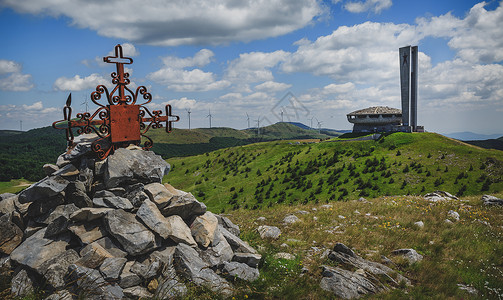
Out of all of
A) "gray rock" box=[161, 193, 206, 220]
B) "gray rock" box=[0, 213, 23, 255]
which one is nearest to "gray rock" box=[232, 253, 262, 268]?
"gray rock" box=[161, 193, 206, 220]

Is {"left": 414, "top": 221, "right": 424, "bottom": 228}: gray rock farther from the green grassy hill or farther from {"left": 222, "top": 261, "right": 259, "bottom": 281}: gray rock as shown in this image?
the green grassy hill

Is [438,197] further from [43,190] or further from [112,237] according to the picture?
[43,190]

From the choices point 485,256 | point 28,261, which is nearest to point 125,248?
point 28,261

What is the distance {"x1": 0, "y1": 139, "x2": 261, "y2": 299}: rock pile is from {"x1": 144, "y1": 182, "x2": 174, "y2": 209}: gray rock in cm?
4

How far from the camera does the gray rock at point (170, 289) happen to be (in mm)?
8227

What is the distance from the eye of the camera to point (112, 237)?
9.92m

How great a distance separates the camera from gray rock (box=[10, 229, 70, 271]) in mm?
9016

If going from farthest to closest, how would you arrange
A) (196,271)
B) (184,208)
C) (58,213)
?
1. (184,208)
2. (58,213)
3. (196,271)

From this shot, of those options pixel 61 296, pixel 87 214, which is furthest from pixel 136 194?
pixel 61 296

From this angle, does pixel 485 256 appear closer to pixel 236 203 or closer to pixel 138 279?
pixel 138 279

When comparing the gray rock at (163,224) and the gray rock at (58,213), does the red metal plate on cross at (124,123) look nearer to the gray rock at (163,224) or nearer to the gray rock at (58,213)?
the gray rock at (58,213)

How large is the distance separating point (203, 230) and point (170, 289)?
305 centimetres

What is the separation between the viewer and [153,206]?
11000 millimetres

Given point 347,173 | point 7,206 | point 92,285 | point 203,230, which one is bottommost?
point 347,173
